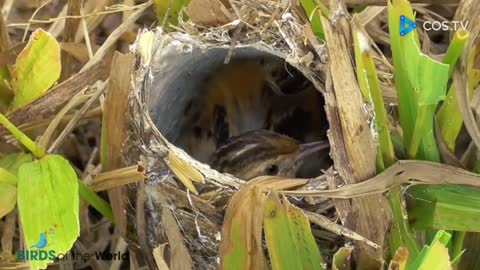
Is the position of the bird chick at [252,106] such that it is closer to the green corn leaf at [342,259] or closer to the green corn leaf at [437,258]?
the green corn leaf at [342,259]

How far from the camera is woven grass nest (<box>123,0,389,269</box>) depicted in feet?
5.04

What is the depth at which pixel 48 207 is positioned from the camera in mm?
1570

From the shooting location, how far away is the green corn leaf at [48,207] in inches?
60.4

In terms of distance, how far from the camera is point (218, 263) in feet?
5.12

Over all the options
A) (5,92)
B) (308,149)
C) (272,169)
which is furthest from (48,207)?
(308,149)

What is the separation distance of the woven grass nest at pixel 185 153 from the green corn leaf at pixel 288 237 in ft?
0.32

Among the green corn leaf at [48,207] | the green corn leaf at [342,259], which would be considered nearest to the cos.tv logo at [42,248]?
the green corn leaf at [48,207]

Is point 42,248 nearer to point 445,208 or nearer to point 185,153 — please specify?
point 185,153

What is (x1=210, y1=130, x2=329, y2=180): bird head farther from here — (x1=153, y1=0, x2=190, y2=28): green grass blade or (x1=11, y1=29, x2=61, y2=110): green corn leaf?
(x1=11, y1=29, x2=61, y2=110): green corn leaf

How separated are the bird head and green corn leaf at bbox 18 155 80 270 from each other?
564 millimetres

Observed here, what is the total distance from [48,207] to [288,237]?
43cm

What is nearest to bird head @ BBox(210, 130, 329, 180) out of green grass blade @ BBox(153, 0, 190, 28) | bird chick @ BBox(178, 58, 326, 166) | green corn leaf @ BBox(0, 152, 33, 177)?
bird chick @ BBox(178, 58, 326, 166)

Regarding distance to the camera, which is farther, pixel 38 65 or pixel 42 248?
pixel 38 65

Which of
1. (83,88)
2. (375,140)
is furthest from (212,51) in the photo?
(375,140)
